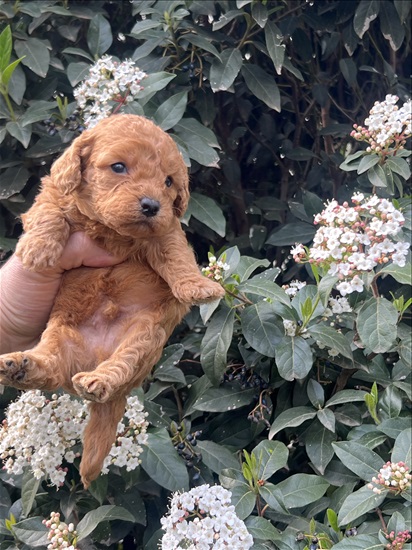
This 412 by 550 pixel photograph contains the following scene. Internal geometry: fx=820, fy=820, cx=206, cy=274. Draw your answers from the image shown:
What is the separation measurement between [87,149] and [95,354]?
1.33 ft

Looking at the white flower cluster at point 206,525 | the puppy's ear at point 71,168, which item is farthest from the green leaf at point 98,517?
the puppy's ear at point 71,168

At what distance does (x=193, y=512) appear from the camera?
2.20 meters

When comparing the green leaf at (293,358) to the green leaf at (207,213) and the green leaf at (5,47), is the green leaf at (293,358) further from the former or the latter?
the green leaf at (5,47)

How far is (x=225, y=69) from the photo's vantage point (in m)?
3.07

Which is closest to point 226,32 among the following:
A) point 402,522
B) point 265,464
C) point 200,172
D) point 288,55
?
point 288,55

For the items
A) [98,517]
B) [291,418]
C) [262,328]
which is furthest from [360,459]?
[98,517]

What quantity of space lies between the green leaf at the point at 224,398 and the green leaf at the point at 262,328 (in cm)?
23

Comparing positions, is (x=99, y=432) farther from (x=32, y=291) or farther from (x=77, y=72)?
(x=77, y=72)

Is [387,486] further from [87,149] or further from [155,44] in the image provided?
[155,44]

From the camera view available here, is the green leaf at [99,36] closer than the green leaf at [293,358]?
No

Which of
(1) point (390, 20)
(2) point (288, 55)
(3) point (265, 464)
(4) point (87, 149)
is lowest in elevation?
(3) point (265, 464)

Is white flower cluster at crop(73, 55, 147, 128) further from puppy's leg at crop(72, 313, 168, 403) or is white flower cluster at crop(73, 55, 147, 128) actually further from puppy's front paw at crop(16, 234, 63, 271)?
puppy's leg at crop(72, 313, 168, 403)

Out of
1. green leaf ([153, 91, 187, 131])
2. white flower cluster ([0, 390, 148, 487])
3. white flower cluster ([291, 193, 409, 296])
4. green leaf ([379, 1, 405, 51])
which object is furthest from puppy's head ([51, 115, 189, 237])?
green leaf ([379, 1, 405, 51])

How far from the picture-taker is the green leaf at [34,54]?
2.97 m
